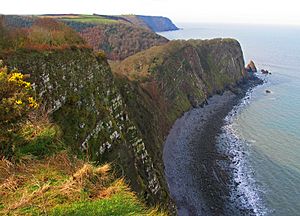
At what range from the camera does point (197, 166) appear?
60500 millimetres

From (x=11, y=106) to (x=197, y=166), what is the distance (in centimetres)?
5041

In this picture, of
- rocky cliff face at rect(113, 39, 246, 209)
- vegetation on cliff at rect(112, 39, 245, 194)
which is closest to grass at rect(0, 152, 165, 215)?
vegetation on cliff at rect(112, 39, 245, 194)

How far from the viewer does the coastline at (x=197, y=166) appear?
49.5 m

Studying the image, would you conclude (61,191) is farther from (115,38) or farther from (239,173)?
(115,38)

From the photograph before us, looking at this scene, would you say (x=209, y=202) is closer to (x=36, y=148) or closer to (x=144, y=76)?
(x=36, y=148)

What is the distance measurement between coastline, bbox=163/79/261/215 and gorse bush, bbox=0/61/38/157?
3717 cm

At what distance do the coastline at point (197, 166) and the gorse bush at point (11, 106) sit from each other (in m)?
37.2

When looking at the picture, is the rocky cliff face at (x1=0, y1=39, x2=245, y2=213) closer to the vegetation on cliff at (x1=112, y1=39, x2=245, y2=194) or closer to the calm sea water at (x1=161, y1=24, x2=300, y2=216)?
the vegetation on cliff at (x1=112, y1=39, x2=245, y2=194)

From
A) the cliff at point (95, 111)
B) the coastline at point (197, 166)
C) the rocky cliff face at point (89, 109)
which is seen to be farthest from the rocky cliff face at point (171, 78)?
the rocky cliff face at point (89, 109)

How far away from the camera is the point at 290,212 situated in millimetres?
47438

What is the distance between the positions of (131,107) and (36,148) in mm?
42765

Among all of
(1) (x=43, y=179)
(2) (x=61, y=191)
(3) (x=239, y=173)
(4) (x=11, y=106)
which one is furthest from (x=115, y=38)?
(2) (x=61, y=191)

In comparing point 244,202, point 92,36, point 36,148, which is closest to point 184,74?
point 244,202

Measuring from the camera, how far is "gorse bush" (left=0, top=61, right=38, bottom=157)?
13164mm
